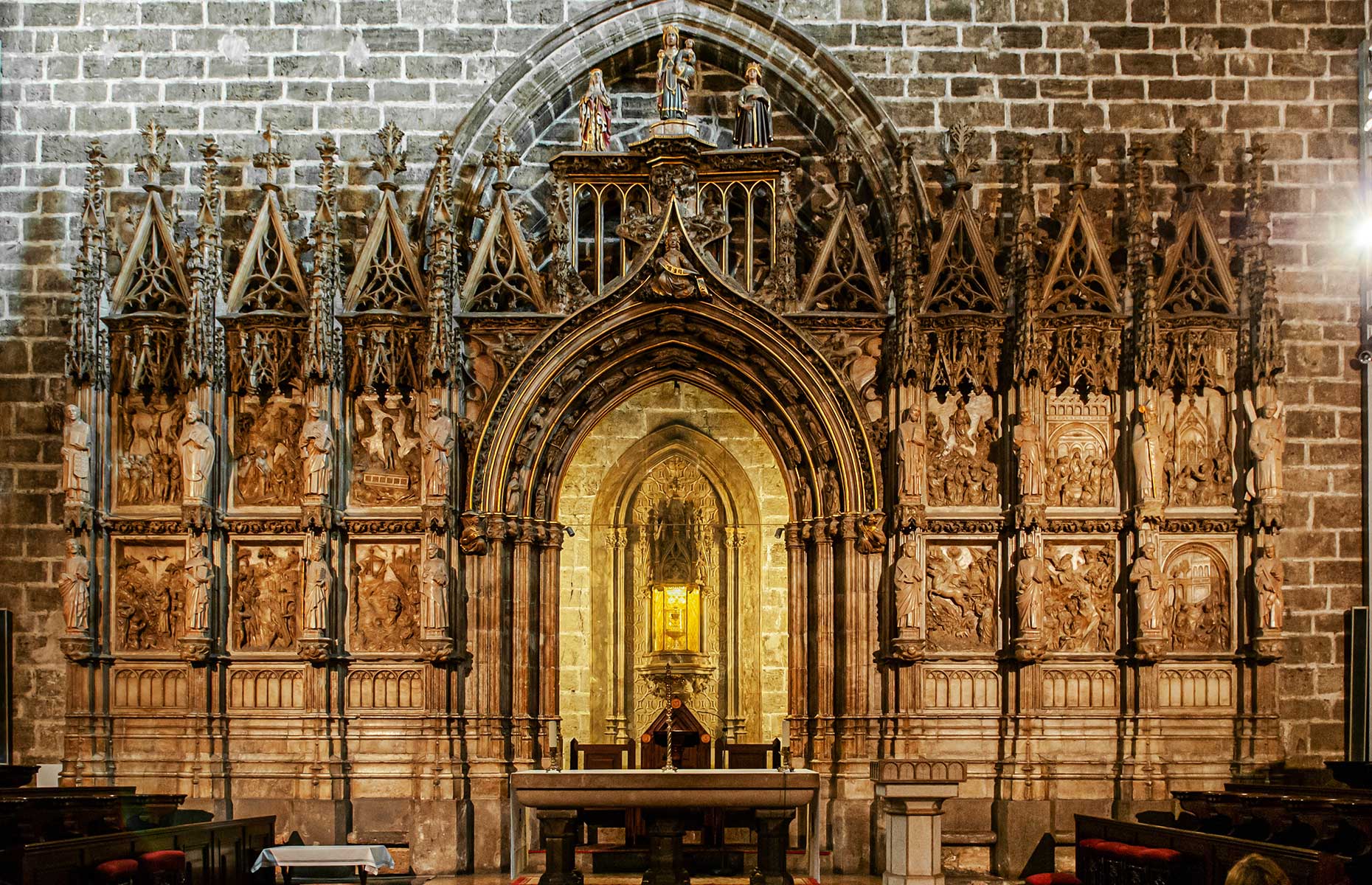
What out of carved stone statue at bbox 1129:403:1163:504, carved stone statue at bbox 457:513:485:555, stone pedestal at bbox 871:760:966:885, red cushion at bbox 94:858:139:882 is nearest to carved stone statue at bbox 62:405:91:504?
carved stone statue at bbox 457:513:485:555

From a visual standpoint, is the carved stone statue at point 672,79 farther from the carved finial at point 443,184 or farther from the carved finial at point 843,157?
the carved finial at point 443,184

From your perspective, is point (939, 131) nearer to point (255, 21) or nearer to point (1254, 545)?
point (1254, 545)

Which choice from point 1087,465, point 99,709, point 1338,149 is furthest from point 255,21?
point 1338,149

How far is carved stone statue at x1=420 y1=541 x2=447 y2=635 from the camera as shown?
1616 centimetres

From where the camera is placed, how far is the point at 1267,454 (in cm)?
1630

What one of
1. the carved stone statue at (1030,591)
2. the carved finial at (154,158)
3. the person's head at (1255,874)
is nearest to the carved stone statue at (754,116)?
the carved stone statue at (1030,591)

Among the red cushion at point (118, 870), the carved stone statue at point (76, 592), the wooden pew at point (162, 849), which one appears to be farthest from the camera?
the carved stone statue at point (76, 592)

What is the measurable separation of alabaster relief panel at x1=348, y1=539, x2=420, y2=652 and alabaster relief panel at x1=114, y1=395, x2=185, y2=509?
6.75ft

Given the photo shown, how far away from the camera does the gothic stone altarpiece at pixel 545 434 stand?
16234mm

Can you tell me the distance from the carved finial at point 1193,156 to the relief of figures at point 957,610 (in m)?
4.62

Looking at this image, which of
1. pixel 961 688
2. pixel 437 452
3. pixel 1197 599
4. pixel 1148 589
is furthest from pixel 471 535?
pixel 1197 599

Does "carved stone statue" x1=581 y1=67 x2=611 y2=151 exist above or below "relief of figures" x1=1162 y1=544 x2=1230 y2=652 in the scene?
above

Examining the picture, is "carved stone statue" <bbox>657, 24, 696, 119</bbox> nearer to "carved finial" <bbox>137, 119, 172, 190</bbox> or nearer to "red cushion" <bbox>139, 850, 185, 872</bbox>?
"carved finial" <bbox>137, 119, 172, 190</bbox>

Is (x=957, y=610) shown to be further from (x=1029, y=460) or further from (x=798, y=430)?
(x=798, y=430)
